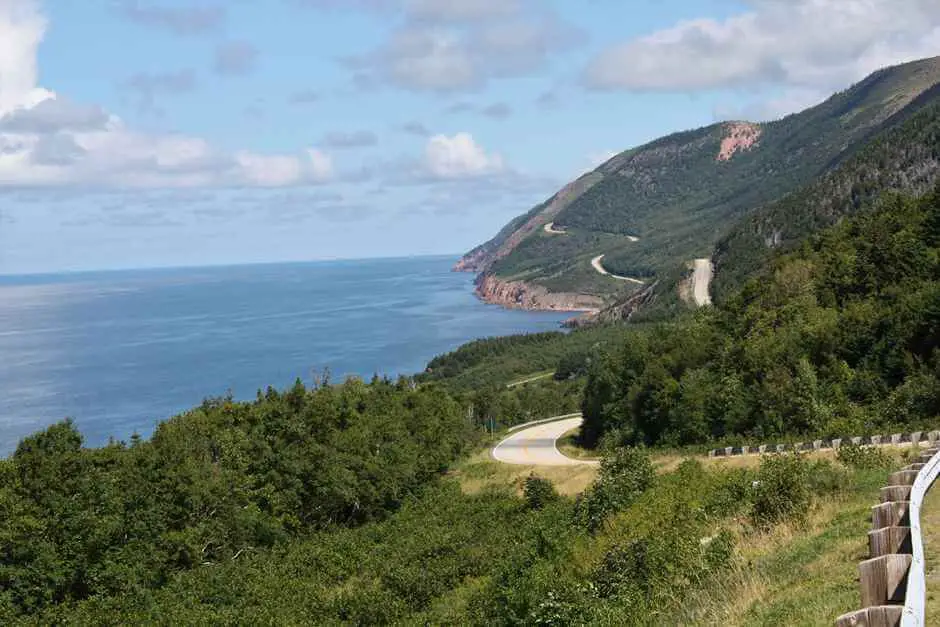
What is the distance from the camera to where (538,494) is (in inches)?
1790

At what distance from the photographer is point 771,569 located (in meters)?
12.1

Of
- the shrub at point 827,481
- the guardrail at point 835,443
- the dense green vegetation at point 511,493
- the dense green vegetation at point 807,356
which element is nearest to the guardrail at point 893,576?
the dense green vegetation at point 511,493

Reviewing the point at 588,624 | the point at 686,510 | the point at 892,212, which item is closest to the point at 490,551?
the point at 686,510

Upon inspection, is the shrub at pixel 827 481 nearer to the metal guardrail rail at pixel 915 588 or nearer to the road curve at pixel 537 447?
the metal guardrail rail at pixel 915 588

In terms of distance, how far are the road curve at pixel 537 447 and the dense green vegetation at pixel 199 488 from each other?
5220mm

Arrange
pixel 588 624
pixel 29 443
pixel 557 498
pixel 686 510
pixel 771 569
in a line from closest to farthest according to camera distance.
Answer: pixel 771 569
pixel 588 624
pixel 686 510
pixel 557 498
pixel 29 443

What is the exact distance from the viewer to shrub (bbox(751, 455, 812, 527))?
15.6 meters

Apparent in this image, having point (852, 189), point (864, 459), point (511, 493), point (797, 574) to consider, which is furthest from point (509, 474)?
point (852, 189)

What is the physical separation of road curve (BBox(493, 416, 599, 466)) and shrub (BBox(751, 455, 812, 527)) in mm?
37937

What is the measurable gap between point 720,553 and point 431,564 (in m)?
25.4

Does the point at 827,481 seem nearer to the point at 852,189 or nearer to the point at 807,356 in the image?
the point at 807,356

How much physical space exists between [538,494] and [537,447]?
2325 centimetres

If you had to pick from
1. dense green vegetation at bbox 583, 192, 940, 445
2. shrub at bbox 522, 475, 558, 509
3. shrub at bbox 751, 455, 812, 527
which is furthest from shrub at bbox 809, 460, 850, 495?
shrub at bbox 522, 475, 558, 509

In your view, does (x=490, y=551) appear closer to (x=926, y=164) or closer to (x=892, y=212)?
(x=892, y=212)
